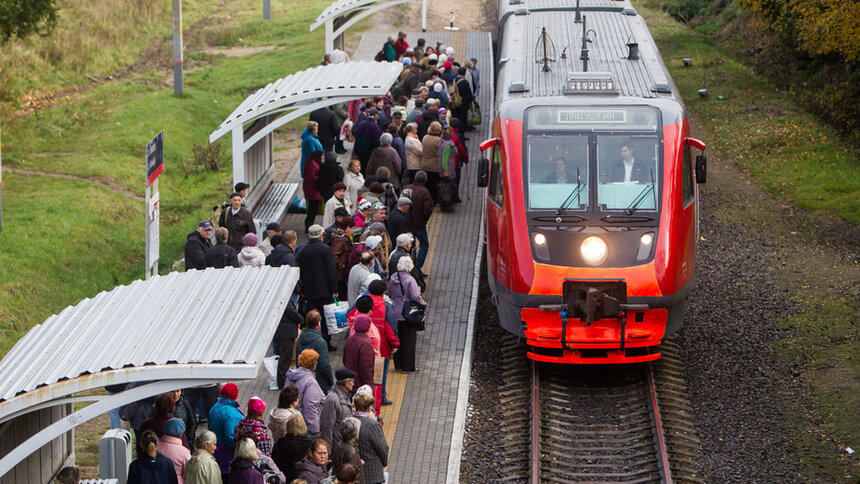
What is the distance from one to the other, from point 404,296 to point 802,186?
1196 cm

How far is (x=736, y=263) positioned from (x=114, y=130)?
16663mm

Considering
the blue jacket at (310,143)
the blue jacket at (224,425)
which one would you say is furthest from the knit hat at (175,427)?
the blue jacket at (310,143)

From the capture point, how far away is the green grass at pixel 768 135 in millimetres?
23000

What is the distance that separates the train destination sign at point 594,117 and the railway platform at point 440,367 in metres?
3.19

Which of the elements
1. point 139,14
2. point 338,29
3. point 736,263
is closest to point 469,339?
point 736,263

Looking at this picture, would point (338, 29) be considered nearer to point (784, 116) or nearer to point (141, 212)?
point (141, 212)

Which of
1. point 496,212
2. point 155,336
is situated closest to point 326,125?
point 496,212

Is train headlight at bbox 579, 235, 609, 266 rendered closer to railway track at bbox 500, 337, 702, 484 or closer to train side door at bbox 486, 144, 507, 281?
train side door at bbox 486, 144, 507, 281

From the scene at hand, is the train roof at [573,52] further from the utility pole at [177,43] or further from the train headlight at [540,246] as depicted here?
the utility pole at [177,43]

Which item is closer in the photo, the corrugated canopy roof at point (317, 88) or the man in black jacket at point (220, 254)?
the man in black jacket at point (220, 254)

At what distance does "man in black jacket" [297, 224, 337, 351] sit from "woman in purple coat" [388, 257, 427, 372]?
836 millimetres

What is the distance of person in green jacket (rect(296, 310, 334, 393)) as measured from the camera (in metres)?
12.1

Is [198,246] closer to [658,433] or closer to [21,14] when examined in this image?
[658,433]

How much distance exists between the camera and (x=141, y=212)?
24.0 metres
